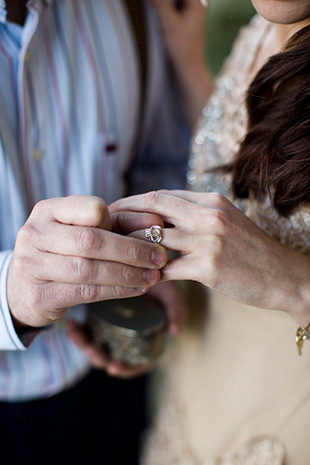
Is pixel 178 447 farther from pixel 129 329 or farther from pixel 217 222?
pixel 217 222

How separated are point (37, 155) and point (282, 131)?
0.31m

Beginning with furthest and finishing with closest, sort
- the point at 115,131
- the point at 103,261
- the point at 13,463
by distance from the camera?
the point at 13,463, the point at 115,131, the point at 103,261

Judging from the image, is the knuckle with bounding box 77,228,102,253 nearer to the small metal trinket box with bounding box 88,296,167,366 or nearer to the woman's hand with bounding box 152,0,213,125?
the small metal trinket box with bounding box 88,296,167,366

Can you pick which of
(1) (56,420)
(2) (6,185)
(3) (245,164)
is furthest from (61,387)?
(3) (245,164)

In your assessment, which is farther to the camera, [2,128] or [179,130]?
[179,130]

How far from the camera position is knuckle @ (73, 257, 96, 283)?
0.35 m

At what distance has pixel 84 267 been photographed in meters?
0.35

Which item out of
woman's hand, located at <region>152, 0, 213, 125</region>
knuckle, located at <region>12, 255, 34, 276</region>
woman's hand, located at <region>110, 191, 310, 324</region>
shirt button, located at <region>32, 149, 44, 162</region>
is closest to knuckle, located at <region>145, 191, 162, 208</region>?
woman's hand, located at <region>110, 191, 310, 324</region>

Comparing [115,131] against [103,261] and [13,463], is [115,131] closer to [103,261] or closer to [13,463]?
[103,261]

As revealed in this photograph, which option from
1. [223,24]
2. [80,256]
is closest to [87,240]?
[80,256]

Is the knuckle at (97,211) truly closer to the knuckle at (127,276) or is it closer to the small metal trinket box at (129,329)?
the knuckle at (127,276)

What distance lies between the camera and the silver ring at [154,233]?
1.20 ft

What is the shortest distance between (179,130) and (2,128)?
0.36 m

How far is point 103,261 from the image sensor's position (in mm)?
352
